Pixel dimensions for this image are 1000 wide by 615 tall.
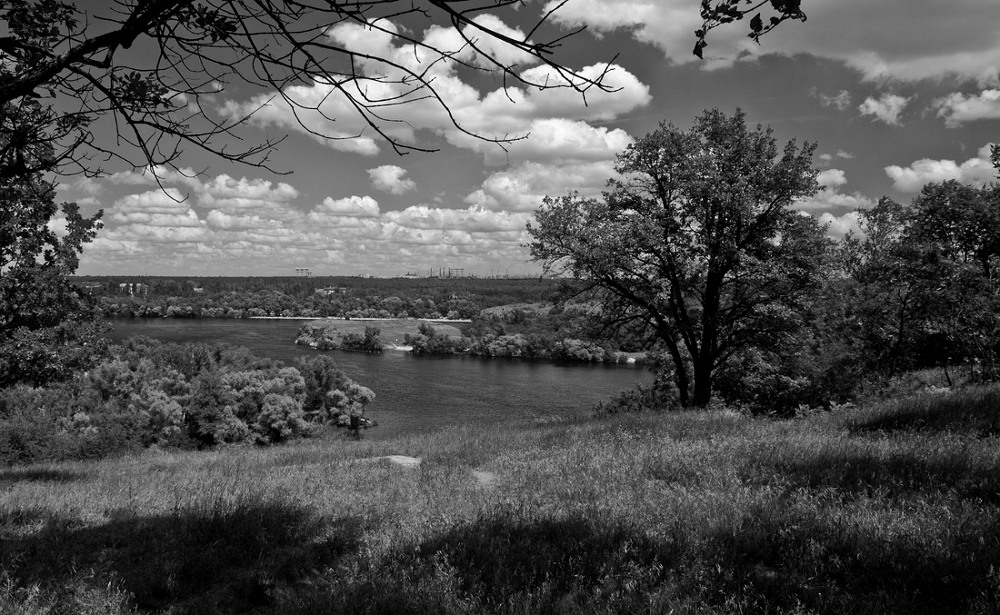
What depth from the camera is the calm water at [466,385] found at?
59069 mm

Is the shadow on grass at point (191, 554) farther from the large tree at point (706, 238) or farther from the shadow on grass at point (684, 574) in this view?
the large tree at point (706, 238)

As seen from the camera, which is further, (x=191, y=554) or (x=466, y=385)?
(x=466, y=385)

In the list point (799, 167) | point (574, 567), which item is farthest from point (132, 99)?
point (799, 167)

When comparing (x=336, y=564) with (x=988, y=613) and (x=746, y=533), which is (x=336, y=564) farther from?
(x=988, y=613)

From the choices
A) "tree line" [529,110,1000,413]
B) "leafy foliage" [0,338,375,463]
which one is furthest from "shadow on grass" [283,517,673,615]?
"leafy foliage" [0,338,375,463]

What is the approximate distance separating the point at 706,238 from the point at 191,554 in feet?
59.2

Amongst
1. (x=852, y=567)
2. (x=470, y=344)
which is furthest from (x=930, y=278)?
(x=470, y=344)

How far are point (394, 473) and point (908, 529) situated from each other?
7.13 m


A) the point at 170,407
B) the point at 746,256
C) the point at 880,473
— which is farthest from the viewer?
the point at 170,407

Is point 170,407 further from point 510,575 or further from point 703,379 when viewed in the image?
point 510,575

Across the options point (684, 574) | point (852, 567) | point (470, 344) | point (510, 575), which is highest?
point (852, 567)

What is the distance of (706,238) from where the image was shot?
19391 millimetres

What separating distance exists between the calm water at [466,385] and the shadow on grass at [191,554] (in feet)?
112

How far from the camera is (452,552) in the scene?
4.91 meters
